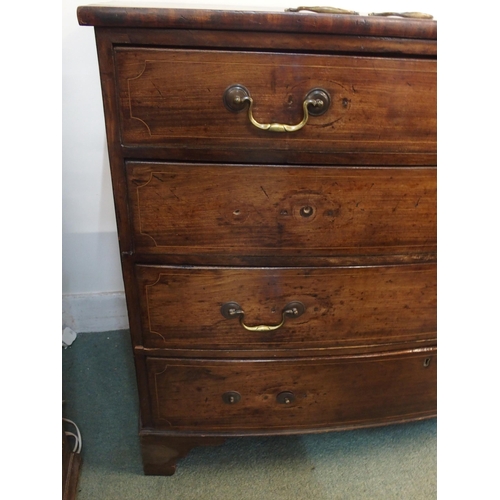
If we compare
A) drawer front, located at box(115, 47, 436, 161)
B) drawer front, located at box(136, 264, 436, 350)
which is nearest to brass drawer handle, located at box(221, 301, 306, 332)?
drawer front, located at box(136, 264, 436, 350)

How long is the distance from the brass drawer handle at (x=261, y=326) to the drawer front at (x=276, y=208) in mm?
111

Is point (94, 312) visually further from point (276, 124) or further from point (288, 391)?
point (276, 124)

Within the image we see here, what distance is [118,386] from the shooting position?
1.30m

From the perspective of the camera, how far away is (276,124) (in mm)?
669

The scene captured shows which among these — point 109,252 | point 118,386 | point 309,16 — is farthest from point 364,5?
point 118,386

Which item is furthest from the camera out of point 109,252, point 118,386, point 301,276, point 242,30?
point 109,252

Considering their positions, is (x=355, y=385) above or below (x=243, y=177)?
below

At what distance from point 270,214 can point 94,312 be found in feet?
3.11

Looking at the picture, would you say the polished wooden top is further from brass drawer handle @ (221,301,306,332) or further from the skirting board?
the skirting board

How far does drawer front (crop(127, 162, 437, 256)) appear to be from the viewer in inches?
28.4

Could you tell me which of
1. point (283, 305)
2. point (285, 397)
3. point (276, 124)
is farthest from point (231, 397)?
point (276, 124)

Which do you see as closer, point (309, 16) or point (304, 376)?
point (309, 16)
